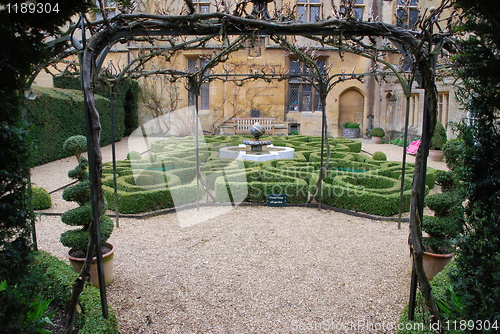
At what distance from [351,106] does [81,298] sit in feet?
65.8

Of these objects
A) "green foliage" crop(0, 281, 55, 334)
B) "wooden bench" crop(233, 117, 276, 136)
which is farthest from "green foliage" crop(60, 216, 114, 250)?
"wooden bench" crop(233, 117, 276, 136)

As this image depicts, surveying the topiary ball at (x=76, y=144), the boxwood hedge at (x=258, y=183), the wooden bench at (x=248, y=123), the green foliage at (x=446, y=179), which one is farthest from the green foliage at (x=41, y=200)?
the wooden bench at (x=248, y=123)

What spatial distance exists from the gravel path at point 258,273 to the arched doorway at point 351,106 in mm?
15396

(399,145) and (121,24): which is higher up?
(121,24)

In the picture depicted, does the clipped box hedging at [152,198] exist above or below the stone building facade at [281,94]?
below

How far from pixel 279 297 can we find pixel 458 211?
2.20 metres

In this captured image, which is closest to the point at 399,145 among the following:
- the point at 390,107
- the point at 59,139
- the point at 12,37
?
the point at 390,107

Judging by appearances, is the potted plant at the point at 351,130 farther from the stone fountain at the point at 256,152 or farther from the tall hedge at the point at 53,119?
the tall hedge at the point at 53,119

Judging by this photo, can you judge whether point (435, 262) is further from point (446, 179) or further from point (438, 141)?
point (438, 141)

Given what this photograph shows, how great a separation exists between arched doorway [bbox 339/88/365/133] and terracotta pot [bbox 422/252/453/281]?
17816mm

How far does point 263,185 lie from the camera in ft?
26.2

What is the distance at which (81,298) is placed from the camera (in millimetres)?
3406

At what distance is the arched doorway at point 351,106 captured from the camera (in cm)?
2136

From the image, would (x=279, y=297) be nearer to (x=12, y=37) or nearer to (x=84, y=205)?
(x=84, y=205)
